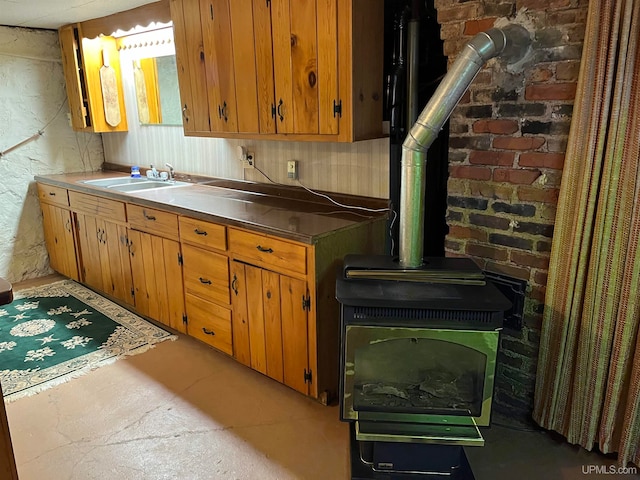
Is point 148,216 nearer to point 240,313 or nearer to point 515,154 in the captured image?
point 240,313

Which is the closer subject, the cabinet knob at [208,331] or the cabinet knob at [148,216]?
the cabinet knob at [208,331]

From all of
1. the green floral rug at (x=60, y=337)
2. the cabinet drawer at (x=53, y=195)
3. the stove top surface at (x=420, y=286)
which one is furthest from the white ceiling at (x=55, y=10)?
the stove top surface at (x=420, y=286)

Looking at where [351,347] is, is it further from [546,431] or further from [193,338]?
[193,338]

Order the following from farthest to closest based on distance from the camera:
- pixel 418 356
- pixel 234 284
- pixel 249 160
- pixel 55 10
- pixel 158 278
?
pixel 55 10 → pixel 249 160 → pixel 158 278 → pixel 234 284 → pixel 418 356

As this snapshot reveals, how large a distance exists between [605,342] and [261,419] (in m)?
1.47

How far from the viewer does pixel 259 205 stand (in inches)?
111

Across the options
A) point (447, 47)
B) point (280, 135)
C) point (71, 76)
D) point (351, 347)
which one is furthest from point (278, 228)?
point (71, 76)

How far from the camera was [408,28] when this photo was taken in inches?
86.5

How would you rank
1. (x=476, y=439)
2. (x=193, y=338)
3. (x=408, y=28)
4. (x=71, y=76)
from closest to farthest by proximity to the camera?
(x=476, y=439) → (x=408, y=28) → (x=193, y=338) → (x=71, y=76)

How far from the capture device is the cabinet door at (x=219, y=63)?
262cm

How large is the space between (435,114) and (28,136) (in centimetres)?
372

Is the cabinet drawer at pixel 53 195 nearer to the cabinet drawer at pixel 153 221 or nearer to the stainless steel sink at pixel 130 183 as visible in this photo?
the stainless steel sink at pixel 130 183

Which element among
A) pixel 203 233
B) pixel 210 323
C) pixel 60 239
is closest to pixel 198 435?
pixel 210 323

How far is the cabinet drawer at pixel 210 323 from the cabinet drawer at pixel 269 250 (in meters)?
0.41
